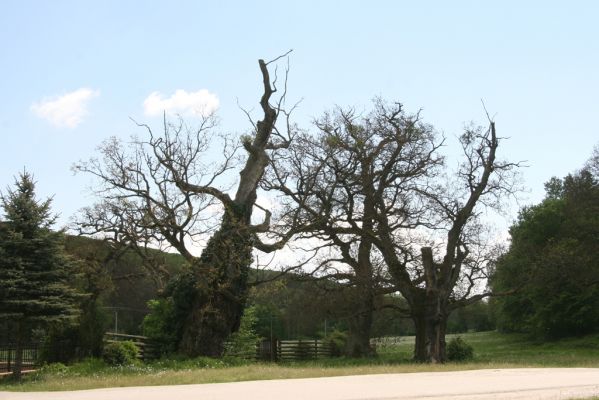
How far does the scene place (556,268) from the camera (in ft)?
110

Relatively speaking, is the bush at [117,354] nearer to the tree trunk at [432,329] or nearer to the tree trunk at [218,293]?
the tree trunk at [218,293]

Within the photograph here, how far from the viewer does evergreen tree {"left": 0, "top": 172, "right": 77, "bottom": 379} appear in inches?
779

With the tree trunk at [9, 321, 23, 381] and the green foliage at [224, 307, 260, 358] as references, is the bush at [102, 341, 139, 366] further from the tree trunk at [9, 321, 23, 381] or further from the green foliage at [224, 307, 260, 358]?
the tree trunk at [9, 321, 23, 381]

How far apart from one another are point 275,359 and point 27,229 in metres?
22.2

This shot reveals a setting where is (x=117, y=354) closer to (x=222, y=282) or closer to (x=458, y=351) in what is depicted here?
(x=222, y=282)

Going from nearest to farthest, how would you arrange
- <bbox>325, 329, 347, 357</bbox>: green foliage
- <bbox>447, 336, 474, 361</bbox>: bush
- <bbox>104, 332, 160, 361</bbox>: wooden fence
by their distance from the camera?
<bbox>104, 332, 160, 361</bbox>: wooden fence → <bbox>447, 336, 474, 361</bbox>: bush → <bbox>325, 329, 347, 357</bbox>: green foliage

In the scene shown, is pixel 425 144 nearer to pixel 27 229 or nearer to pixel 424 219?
pixel 424 219

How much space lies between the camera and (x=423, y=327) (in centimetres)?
3253

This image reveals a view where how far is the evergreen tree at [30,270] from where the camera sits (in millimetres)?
19797

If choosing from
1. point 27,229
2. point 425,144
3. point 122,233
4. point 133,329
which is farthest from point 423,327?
point 133,329

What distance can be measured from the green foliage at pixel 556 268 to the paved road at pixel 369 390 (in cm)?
1713

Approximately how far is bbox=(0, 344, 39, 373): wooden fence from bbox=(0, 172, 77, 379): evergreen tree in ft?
21.1

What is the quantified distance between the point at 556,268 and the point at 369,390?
22332mm

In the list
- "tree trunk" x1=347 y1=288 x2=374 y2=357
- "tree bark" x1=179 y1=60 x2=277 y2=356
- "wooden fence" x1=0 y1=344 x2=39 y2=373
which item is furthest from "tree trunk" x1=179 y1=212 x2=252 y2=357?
"tree trunk" x1=347 y1=288 x2=374 y2=357
